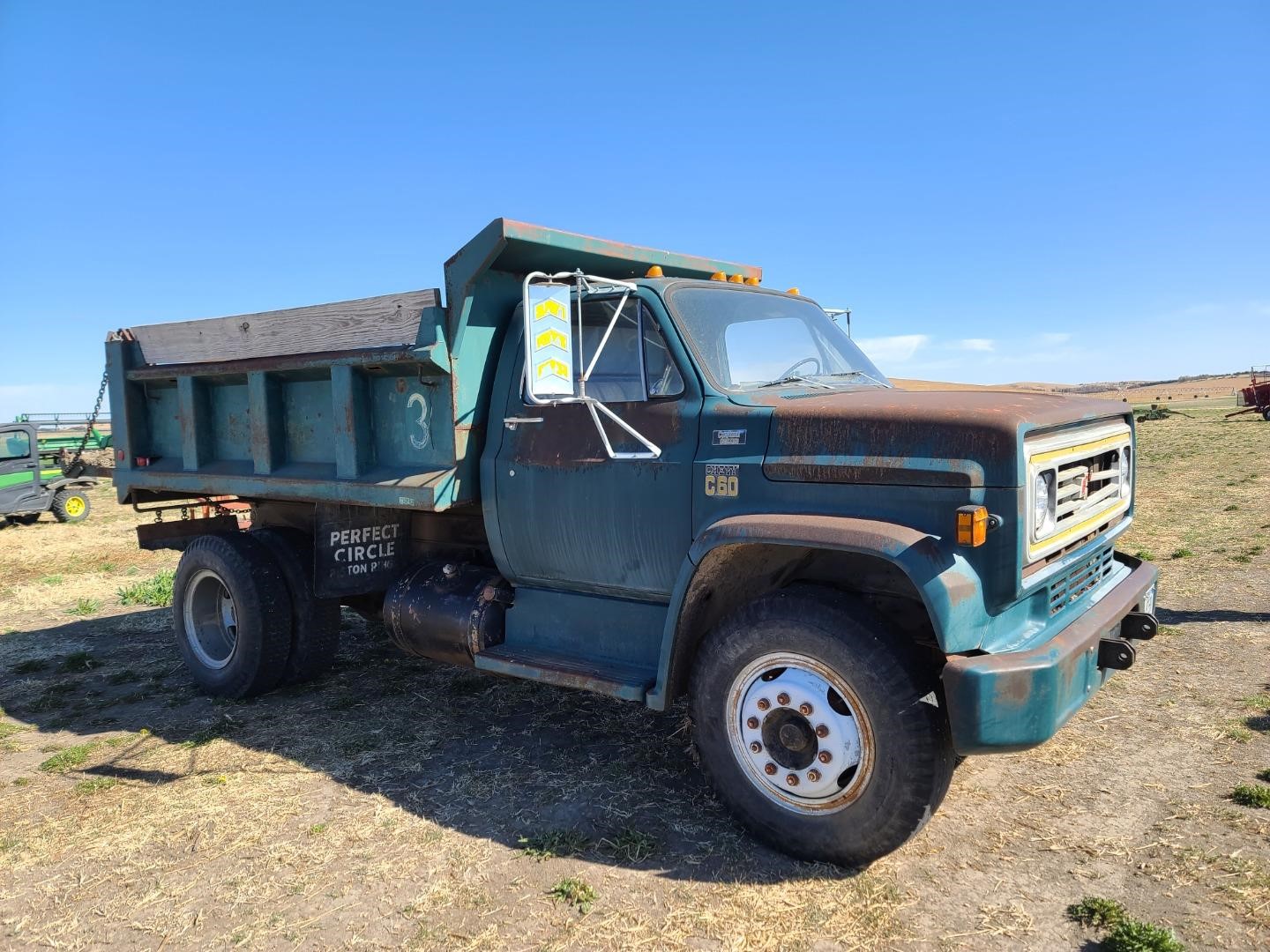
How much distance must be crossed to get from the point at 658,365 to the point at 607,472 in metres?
0.55

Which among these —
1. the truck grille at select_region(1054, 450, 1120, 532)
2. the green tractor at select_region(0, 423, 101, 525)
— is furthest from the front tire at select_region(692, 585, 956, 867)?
the green tractor at select_region(0, 423, 101, 525)

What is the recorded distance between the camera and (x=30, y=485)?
15031 millimetres

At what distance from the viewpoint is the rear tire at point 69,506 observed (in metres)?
15.5

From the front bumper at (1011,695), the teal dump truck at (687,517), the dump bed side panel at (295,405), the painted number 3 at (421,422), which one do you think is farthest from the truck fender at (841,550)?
the painted number 3 at (421,422)

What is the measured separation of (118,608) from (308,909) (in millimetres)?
6720

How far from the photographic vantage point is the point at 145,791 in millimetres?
4316

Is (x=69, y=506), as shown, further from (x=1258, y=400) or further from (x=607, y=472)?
(x=1258, y=400)

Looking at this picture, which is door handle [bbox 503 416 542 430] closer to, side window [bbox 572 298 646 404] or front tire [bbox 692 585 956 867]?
side window [bbox 572 298 646 404]

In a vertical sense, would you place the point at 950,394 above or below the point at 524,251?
below

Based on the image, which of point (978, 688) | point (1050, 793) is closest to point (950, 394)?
point (978, 688)

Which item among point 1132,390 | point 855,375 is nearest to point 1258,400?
point 855,375

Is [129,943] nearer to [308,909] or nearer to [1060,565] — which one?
[308,909]

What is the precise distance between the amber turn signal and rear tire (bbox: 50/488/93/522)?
16829 mm

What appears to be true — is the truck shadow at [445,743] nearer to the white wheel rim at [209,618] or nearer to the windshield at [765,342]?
the white wheel rim at [209,618]
